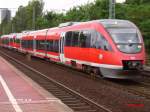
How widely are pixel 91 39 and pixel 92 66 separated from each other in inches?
51.7

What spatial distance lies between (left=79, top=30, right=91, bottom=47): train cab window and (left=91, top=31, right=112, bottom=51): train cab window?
72 cm

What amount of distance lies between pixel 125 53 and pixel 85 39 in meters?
4.06

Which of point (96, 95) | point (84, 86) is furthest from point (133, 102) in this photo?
point (84, 86)

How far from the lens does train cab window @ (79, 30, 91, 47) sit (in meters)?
23.2

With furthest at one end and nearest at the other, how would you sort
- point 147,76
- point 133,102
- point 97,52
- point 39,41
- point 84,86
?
point 39,41 → point 147,76 → point 97,52 → point 84,86 → point 133,102

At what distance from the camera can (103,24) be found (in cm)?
2173

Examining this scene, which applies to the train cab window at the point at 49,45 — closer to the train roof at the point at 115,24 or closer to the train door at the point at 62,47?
the train door at the point at 62,47

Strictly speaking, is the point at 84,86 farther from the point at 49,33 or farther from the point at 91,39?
the point at 49,33

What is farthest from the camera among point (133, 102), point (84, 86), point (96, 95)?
point (84, 86)

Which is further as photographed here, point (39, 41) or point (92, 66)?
point (39, 41)

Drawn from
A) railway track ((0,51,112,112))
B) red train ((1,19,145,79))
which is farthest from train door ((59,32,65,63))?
railway track ((0,51,112,112))

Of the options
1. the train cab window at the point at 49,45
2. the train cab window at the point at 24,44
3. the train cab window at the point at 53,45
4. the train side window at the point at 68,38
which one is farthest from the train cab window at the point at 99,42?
the train cab window at the point at 24,44

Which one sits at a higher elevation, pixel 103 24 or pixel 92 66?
pixel 103 24

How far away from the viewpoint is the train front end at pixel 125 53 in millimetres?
19984
